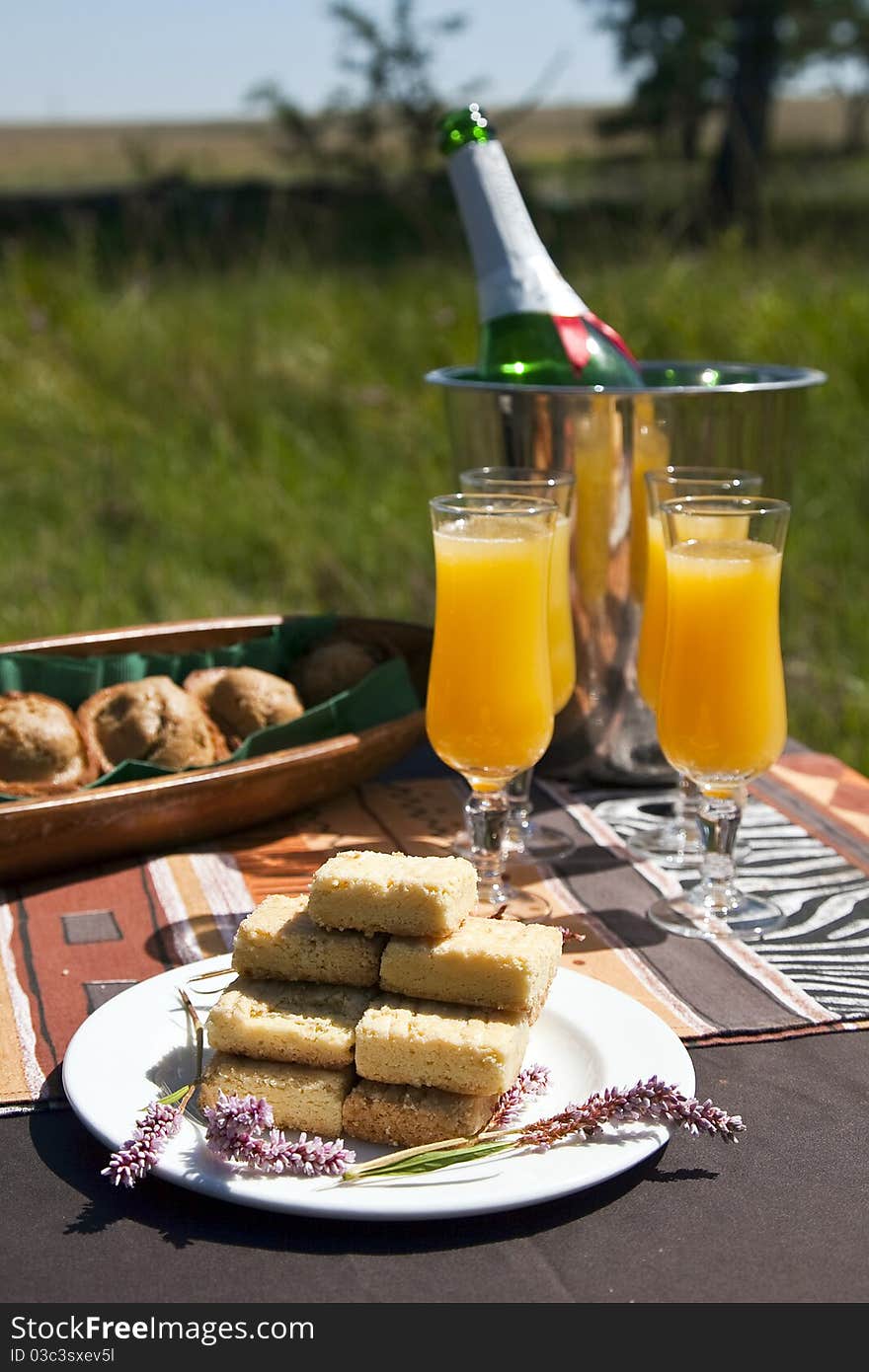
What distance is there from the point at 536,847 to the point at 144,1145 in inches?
39.3

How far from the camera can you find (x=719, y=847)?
184 centimetres

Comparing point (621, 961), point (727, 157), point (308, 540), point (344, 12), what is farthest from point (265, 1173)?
point (727, 157)

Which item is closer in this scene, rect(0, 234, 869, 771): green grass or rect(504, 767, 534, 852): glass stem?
rect(504, 767, 534, 852): glass stem

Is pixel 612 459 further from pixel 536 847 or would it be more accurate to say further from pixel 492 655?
pixel 536 847

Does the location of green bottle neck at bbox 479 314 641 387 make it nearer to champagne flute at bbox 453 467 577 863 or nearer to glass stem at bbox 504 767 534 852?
champagne flute at bbox 453 467 577 863

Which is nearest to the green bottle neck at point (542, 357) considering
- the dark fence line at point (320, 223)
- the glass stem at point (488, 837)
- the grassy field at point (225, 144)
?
the glass stem at point (488, 837)

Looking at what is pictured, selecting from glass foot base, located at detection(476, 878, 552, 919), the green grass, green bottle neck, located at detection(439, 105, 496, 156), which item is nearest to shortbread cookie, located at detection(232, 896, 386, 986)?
glass foot base, located at detection(476, 878, 552, 919)

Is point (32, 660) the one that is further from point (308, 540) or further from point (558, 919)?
point (308, 540)

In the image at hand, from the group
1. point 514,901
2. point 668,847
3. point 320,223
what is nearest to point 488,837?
point 514,901

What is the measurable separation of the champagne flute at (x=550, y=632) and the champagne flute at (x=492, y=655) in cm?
9

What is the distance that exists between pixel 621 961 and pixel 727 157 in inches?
446

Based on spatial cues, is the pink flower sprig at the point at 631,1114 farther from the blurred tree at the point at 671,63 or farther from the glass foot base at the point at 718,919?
the blurred tree at the point at 671,63

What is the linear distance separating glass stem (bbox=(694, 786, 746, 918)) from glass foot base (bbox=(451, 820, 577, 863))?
0.78ft

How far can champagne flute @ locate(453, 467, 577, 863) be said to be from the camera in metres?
2.02
